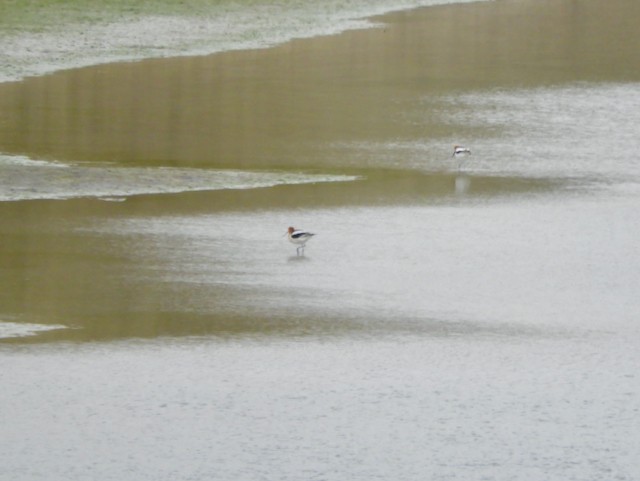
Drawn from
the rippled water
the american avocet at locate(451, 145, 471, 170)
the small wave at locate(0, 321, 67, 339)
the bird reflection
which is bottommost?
the small wave at locate(0, 321, 67, 339)

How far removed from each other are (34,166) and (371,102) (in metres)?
8.79

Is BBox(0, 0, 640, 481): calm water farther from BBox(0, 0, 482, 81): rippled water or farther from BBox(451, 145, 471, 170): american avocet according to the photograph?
BBox(0, 0, 482, 81): rippled water

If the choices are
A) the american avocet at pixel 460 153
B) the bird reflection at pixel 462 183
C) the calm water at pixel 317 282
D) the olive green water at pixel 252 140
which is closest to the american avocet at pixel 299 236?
the calm water at pixel 317 282

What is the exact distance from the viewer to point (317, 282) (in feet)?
50.1

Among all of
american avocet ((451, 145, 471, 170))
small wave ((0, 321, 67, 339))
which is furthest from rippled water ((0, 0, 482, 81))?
small wave ((0, 321, 67, 339))

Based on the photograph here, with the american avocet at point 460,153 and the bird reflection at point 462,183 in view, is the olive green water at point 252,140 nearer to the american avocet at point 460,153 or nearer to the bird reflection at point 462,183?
the bird reflection at point 462,183

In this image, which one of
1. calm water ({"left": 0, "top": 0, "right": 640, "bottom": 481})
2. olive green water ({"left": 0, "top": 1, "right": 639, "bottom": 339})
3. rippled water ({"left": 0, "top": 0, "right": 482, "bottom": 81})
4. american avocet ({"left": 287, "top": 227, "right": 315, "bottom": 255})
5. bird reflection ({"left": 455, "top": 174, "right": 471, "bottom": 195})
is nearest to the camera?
calm water ({"left": 0, "top": 0, "right": 640, "bottom": 481})

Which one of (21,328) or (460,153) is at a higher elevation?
(460,153)

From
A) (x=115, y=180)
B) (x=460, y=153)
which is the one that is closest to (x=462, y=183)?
(x=460, y=153)

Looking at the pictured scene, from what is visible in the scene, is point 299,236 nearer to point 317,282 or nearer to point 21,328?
point 317,282

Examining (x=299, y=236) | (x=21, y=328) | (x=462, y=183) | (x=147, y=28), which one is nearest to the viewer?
(x=21, y=328)

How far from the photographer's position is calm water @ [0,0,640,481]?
1086 cm

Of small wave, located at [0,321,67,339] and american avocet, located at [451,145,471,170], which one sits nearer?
small wave, located at [0,321,67,339]

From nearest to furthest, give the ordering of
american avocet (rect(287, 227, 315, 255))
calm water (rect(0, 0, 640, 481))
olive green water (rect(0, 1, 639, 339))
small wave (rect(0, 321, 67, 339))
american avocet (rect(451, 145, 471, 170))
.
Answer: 1. calm water (rect(0, 0, 640, 481))
2. small wave (rect(0, 321, 67, 339))
3. olive green water (rect(0, 1, 639, 339))
4. american avocet (rect(287, 227, 315, 255))
5. american avocet (rect(451, 145, 471, 170))
